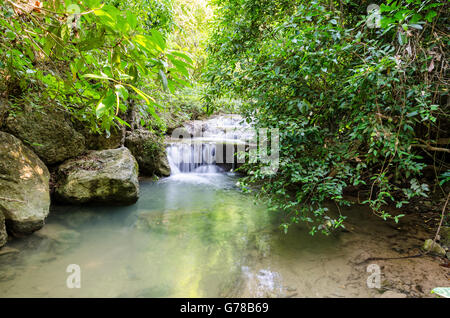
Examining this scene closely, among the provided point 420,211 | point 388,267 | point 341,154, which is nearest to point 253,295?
point 388,267

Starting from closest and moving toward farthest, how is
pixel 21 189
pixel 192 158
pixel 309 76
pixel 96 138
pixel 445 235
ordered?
pixel 309 76, pixel 445 235, pixel 21 189, pixel 96 138, pixel 192 158

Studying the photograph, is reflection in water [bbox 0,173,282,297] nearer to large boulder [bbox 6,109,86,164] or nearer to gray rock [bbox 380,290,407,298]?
large boulder [bbox 6,109,86,164]

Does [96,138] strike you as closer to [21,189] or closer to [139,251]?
[21,189]

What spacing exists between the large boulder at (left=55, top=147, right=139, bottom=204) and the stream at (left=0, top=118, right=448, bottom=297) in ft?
0.75

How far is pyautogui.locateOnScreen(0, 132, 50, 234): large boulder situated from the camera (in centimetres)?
293

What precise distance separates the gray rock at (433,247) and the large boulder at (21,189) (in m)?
5.04

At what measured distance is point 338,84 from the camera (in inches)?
97.8

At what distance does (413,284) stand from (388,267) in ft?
0.89

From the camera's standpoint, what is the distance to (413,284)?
2.15m

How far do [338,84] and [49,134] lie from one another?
16.7ft

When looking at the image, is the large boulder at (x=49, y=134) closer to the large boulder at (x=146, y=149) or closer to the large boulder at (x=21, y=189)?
the large boulder at (x=21, y=189)

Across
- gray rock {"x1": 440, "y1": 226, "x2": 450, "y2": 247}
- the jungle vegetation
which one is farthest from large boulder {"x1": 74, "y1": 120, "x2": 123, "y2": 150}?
gray rock {"x1": 440, "y1": 226, "x2": 450, "y2": 247}

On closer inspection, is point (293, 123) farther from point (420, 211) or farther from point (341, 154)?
point (420, 211)

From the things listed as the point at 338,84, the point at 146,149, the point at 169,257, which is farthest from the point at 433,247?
the point at 146,149
